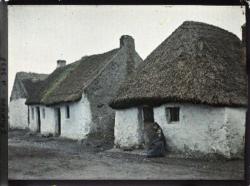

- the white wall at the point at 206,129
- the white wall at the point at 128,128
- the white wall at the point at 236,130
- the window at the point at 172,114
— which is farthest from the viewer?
the white wall at the point at 128,128

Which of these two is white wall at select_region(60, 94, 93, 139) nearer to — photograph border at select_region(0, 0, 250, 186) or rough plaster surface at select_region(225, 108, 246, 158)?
photograph border at select_region(0, 0, 250, 186)

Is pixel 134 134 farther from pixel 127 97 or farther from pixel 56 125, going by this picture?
pixel 56 125

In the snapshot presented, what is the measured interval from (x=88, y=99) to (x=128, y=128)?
3.55m

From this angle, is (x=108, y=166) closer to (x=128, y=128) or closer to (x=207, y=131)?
(x=207, y=131)

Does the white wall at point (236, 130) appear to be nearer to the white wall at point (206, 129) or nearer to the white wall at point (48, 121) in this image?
the white wall at point (206, 129)

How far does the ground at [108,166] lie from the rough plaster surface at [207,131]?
39cm

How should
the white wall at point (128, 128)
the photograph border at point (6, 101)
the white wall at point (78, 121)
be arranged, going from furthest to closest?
the white wall at point (78, 121)
the white wall at point (128, 128)
the photograph border at point (6, 101)

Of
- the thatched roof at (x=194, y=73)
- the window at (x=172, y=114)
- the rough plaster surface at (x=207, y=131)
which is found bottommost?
the rough plaster surface at (x=207, y=131)

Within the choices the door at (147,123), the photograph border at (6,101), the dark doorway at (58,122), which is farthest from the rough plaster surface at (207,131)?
the dark doorway at (58,122)

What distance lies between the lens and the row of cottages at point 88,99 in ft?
57.2

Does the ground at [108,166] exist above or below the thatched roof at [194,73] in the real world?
below

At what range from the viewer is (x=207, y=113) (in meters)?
12.2

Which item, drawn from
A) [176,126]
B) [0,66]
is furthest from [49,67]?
[176,126]

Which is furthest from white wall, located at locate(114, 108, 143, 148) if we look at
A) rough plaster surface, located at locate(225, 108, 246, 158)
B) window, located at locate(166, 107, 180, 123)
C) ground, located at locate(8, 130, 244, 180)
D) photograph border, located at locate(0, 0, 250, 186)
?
photograph border, located at locate(0, 0, 250, 186)
